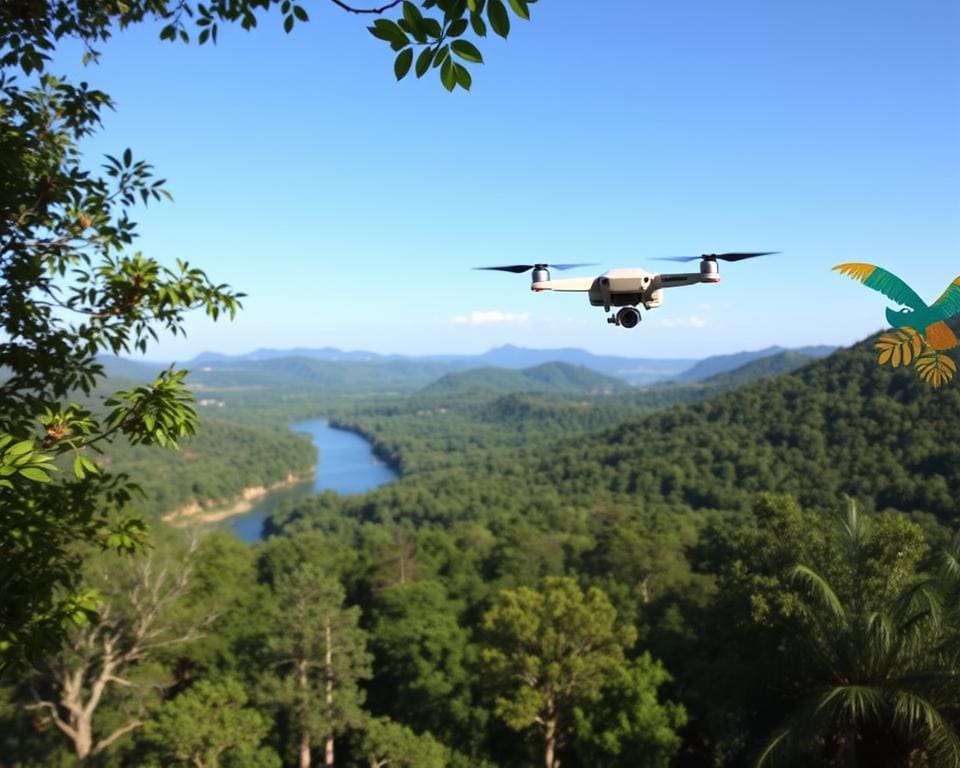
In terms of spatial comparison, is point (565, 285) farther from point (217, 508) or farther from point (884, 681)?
point (217, 508)

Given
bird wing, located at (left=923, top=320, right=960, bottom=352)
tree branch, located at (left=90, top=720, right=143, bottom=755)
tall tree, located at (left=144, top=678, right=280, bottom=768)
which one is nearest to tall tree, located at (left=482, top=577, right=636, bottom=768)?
tall tree, located at (left=144, top=678, right=280, bottom=768)

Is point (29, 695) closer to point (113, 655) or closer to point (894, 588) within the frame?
point (113, 655)

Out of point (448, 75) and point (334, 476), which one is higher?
point (448, 75)

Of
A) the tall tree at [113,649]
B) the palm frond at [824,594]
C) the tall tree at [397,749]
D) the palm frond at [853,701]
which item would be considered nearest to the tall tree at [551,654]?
the tall tree at [397,749]

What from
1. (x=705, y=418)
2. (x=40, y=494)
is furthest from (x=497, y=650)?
(x=705, y=418)

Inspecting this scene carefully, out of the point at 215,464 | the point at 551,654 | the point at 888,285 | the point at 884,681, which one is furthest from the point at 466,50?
the point at 215,464

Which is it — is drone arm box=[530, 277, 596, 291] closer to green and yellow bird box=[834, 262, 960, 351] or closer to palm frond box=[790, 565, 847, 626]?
green and yellow bird box=[834, 262, 960, 351]
